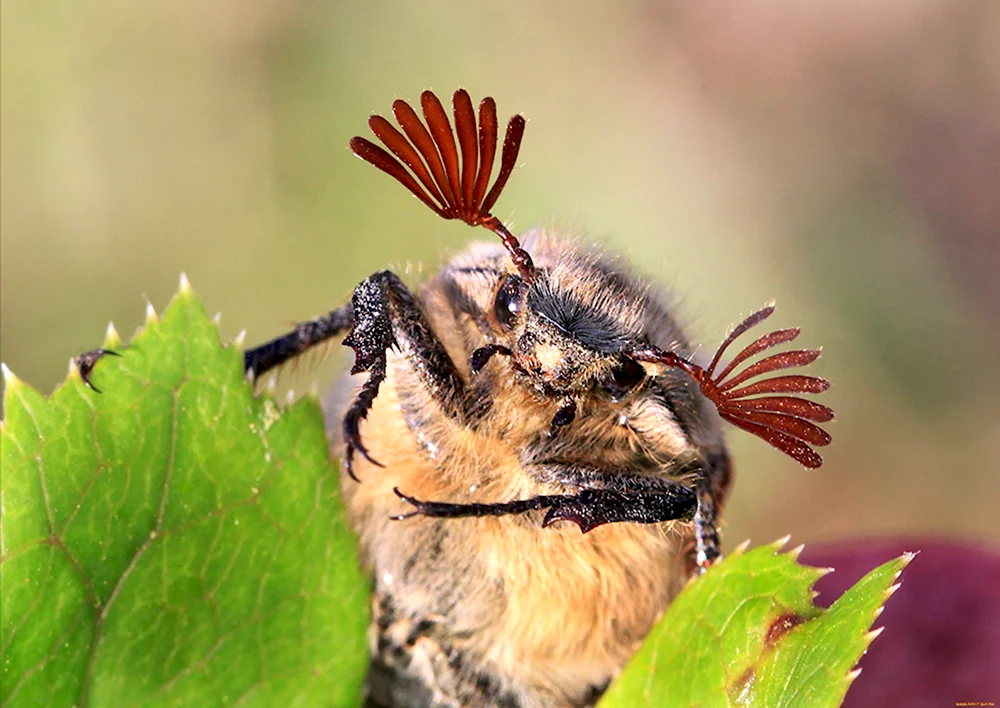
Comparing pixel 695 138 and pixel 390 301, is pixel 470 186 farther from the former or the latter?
pixel 695 138

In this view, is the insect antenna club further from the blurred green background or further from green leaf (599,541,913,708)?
the blurred green background

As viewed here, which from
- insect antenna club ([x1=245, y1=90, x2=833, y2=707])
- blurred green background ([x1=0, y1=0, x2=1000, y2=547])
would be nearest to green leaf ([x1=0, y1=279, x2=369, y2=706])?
insect antenna club ([x1=245, y1=90, x2=833, y2=707])

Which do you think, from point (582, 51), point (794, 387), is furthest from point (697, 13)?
point (794, 387)

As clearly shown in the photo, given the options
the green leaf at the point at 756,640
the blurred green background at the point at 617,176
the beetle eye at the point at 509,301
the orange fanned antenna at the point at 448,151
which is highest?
the blurred green background at the point at 617,176

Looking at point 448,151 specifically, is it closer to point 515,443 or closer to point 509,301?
point 509,301

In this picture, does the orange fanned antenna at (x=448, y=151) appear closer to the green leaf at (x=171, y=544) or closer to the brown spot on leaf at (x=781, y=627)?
the green leaf at (x=171, y=544)

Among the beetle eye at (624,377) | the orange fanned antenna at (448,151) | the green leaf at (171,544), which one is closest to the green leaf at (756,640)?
the beetle eye at (624,377)
